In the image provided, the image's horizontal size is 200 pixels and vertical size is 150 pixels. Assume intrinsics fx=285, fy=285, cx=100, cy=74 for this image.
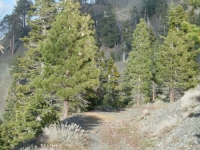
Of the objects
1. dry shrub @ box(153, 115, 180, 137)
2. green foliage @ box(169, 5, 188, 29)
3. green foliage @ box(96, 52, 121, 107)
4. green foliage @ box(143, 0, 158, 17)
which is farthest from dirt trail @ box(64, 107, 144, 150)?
green foliage @ box(143, 0, 158, 17)

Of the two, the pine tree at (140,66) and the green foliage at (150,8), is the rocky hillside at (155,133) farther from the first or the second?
the green foliage at (150,8)

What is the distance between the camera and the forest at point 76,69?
61.0 feet

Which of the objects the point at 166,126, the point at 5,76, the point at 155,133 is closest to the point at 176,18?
the point at 166,126

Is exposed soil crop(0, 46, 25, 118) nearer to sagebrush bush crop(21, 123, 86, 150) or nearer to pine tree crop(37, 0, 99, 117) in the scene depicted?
pine tree crop(37, 0, 99, 117)

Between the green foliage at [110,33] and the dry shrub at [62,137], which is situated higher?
the green foliage at [110,33]

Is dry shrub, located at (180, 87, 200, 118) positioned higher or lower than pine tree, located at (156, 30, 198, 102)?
lower

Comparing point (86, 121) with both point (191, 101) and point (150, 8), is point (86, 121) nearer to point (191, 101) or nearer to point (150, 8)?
point (191, 101)

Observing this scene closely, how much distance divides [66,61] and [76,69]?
0.85 metres

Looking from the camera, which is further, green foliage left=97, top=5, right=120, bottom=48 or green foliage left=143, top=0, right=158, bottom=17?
green foliage left=143, top=0, right=158, bottom=17

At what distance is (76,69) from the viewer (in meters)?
19.0

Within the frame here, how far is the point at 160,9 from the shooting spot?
95812 mm

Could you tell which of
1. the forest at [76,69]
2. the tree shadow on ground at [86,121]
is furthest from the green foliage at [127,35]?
the tree shadow on ground at [86,121]

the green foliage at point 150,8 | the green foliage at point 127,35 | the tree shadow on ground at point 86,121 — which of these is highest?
the green foliage at point 150,8

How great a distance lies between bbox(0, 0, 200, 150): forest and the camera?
61.0ft
